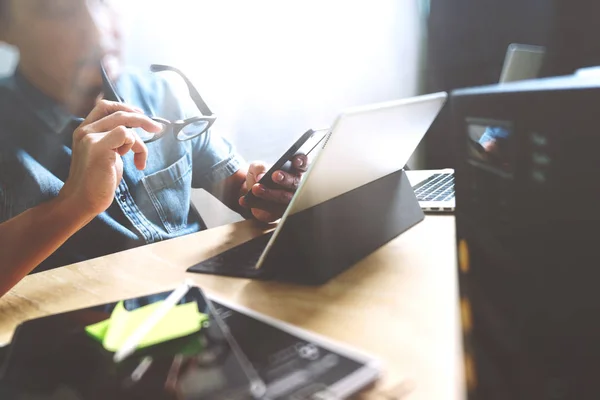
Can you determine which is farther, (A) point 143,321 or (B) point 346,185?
(B) point 346,185

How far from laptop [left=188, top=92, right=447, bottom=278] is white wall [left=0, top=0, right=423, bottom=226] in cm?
91

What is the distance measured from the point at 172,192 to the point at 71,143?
296 mm

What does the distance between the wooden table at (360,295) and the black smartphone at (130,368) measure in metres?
0.10

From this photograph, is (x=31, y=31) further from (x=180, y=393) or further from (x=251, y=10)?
(x=180, y=393)

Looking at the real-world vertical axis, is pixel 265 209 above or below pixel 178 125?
below

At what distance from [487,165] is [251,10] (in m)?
1.46

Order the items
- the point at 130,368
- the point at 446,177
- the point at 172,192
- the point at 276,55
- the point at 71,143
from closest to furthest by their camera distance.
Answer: the point at 130,368 → the point at 71,143 → the point at 446,177 → the point at 172,192 → the point at 276,55

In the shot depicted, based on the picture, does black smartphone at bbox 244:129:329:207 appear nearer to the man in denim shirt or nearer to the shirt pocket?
the man in denim shirt

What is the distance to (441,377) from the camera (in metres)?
0.39

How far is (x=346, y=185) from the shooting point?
652 mm

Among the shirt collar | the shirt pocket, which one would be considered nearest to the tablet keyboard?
the shirt pocket

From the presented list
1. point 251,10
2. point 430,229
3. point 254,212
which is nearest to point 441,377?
point 430,229

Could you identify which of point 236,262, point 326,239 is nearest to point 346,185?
point 326,239

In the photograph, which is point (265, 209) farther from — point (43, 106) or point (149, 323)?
point (43, 106)
